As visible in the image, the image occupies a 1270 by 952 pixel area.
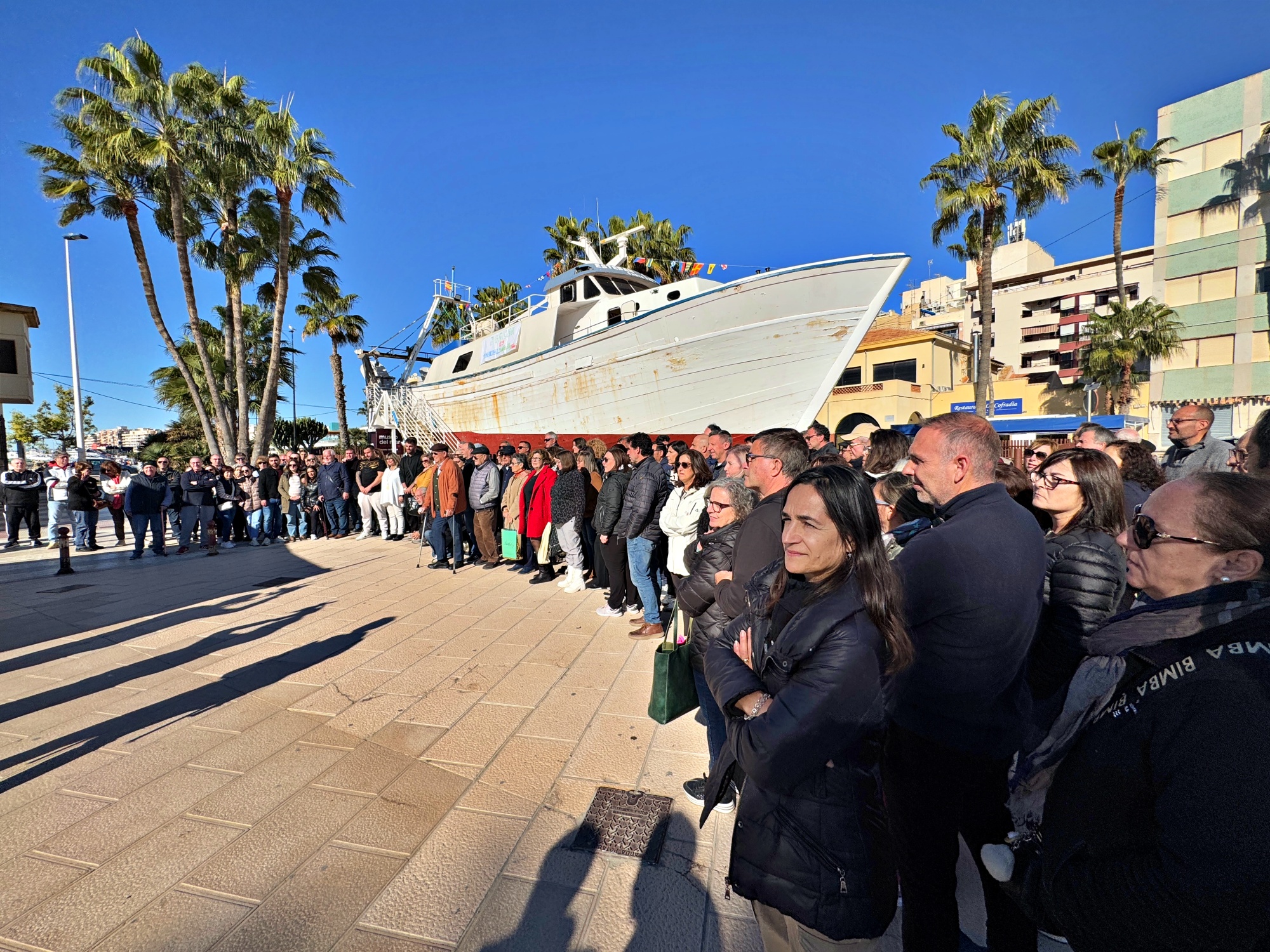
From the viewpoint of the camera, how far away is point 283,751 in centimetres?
340

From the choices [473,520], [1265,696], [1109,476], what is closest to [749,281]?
[473,520]

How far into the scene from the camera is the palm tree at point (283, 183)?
58.1ft

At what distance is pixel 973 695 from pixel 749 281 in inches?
457

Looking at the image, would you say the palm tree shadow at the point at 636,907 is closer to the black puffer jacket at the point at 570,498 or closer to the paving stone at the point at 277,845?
the paving stone at the point at 277,845

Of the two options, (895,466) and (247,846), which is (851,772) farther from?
(895,466)

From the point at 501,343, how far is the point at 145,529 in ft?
32.7

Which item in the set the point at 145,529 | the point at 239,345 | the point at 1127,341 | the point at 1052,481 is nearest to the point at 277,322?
the point at 239,345

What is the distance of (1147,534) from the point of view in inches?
50.8

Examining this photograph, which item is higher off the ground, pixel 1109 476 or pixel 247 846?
pixel 1109 476

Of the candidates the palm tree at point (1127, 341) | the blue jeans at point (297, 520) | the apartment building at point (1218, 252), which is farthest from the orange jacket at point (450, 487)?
the apartment building at point (1218, 252)

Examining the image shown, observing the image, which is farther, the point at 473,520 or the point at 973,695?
the point at 473,520

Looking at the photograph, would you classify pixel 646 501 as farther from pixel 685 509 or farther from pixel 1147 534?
pixel 1147 534

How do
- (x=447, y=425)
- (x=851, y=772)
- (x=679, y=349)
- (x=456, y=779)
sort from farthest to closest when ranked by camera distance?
1. (x=447, y=425)
2. (x=679, y=349)
3. (x=456, y=779)
4. (x=851, y=772)

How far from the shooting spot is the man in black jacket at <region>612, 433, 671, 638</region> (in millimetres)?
5504
